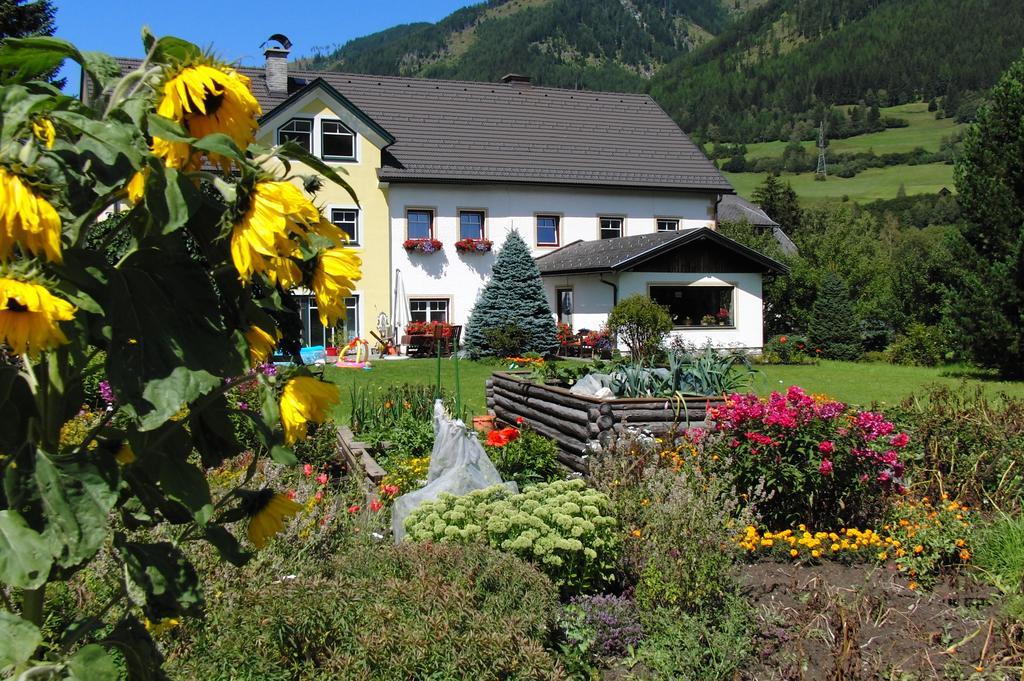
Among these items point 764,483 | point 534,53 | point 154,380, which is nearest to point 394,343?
point 764,483

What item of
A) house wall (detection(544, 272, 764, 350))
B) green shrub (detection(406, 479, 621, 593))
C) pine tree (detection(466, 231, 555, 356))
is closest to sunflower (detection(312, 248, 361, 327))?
green shrub (detection(406, 479, 621, 593))

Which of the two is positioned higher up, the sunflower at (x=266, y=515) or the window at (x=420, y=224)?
the window at (x=420, y=224)

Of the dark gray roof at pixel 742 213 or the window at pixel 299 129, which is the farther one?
the dark gray roof at pixel 742 213

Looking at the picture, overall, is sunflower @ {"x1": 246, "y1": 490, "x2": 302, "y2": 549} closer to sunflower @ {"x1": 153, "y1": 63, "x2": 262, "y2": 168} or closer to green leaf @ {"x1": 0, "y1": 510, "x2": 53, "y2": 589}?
green leaf @ {"x1": 0, "y1": 510, "x2": 53, "y2": 589}

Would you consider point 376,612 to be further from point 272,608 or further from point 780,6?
point 780,6

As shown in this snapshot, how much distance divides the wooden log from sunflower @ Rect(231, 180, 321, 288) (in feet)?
22.8

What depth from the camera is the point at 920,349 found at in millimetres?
24312

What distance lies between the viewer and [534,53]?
176 m

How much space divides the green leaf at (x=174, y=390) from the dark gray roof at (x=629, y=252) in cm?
2262

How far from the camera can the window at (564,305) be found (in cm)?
2705

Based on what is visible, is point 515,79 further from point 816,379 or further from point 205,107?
point 205,107

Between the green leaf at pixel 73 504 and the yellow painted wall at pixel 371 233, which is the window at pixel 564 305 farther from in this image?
the green leaf at pixel 73 504

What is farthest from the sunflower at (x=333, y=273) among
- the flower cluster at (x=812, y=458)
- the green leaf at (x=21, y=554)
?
the flower cluster at (x=812, y=458)

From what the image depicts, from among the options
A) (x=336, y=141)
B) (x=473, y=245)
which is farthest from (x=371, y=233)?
(x=473, y=245)
